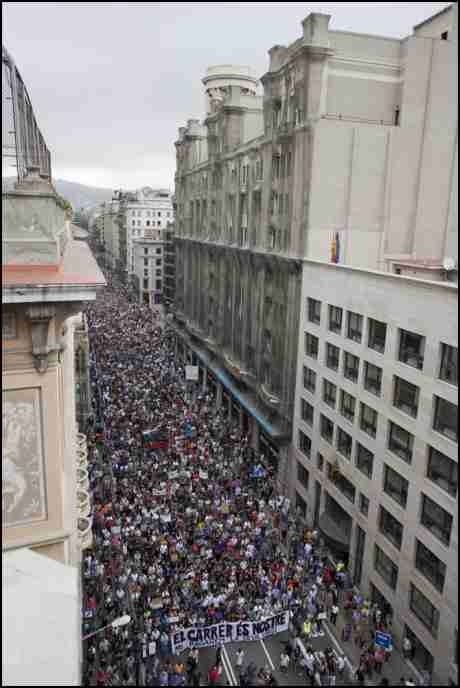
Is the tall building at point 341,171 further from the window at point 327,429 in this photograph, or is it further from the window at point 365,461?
the window at point 365,461

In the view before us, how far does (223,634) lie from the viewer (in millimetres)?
17188

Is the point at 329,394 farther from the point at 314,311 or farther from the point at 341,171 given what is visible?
the point at 341,171

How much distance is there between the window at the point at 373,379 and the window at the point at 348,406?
1.82 metres

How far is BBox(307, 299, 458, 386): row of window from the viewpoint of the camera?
75.6 feet

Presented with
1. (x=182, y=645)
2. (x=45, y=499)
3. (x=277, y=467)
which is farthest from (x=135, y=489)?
(x=45, y=499)

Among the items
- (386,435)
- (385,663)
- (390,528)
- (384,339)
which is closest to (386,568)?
(390,528)

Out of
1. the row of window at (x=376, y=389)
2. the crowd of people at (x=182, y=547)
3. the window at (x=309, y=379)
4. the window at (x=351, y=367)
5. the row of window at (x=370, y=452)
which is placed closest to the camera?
the crowd of people at (x=182, y=547)

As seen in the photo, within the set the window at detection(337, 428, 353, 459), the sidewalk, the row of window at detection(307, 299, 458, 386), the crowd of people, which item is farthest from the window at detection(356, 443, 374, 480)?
the sidewalk

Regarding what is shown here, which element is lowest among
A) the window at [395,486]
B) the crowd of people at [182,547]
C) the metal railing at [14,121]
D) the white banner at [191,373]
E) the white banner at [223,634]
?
the crowd of people at [182,547]

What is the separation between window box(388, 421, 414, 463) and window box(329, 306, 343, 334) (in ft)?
26.3

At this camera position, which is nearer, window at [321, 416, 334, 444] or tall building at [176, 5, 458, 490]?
window at [321, 416, 334, 444]

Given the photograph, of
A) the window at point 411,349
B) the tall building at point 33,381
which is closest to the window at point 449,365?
the window at point 411,349

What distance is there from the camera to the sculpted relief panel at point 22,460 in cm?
1056

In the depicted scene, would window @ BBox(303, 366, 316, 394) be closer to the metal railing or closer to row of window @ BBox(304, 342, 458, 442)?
row of window @ BBox(304, 342, 458, 442)
